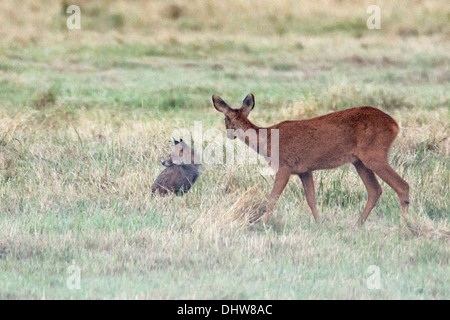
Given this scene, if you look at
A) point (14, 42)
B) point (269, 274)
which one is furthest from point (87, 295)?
point (14, 42)

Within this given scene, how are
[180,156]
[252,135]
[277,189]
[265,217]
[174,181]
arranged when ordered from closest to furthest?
[265,217] < [277,189] < [252,135] < [174,181] < [180,156]

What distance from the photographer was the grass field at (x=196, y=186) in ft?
20.7

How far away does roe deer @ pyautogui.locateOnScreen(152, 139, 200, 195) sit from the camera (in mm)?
8992

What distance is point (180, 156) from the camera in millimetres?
9344

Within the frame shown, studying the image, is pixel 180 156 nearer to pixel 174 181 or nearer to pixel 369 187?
pixel 174 181

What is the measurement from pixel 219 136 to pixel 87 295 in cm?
613

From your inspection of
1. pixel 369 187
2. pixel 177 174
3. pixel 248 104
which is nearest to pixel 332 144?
pixel 369 187

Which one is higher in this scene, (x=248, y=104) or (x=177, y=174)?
(x=248, y=104)

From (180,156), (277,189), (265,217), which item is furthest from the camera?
(180,156)

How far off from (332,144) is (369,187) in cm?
69

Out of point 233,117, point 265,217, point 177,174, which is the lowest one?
point 265,217

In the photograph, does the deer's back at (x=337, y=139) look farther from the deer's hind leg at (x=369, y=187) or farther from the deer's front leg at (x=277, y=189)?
the deer's hind leg at (x=369, y=187)

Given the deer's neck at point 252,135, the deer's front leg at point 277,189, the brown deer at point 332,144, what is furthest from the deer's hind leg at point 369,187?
the deer's neck at point 252,135

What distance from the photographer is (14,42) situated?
918 inches
